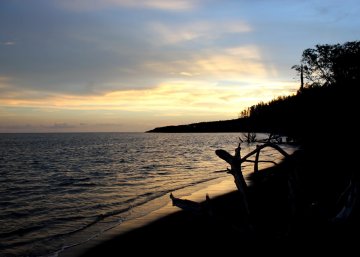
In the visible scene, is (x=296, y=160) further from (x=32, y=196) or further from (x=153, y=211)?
(x=32, y=196)

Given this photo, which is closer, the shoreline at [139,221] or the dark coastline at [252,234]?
the dark coastline at [252,234]

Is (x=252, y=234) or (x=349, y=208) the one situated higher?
(x=349, y=208)

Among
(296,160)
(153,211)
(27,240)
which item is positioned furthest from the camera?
(153,211)

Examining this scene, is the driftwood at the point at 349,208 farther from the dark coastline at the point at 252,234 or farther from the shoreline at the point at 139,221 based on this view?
the shoreline at the point at 139,221

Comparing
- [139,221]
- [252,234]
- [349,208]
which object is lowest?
[139,221]

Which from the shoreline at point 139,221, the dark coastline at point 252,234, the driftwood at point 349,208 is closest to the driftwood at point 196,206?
the dark coastline at point 252,234

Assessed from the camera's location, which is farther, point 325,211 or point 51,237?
point 51,237

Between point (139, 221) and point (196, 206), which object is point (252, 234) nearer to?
point (196, 206)

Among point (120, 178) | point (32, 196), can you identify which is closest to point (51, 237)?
point (32, 196)

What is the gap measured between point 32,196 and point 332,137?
16.0 meters

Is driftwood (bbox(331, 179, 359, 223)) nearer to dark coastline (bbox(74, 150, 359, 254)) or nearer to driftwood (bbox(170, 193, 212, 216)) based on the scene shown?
dark coastline (bbox(74, 150, 359, 254))

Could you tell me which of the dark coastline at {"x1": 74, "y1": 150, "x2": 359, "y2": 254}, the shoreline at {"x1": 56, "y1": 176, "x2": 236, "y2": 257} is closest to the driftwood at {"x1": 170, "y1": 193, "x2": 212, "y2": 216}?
the dark coastline at {"x1": 74, "y1": 150, "x2": 359, "y2": 254}

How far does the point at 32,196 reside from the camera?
63.0 ft

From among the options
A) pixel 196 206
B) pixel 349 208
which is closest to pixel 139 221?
pixel 196 206
